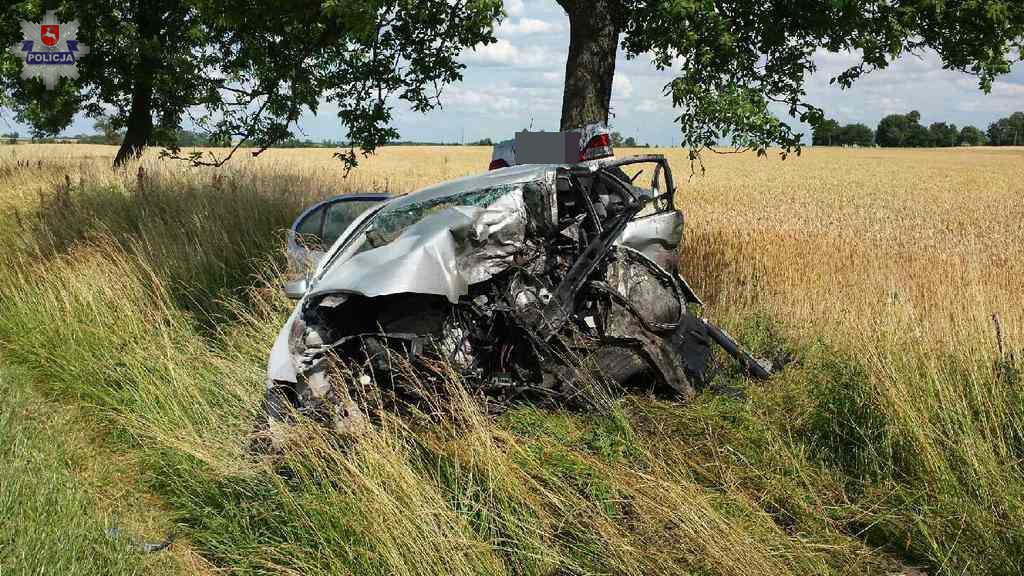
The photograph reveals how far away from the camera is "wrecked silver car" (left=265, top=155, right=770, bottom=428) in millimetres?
4750

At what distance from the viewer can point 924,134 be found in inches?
4281

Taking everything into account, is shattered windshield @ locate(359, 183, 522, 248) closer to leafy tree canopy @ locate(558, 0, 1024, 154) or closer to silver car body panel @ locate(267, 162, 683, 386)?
silver car body panel @ locate(267, 162, 683, 386)

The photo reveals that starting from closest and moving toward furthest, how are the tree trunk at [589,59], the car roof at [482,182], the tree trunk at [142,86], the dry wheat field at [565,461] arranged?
the dry wheat field at [565,461] → the car roof at [482,182] → the tree trunk at [589,59] → the tree trunk at [142,86]

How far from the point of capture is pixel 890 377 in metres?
4.84

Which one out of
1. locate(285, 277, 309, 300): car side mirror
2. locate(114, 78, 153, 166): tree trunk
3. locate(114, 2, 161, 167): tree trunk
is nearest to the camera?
locate(285, 277, 309, 300): car side mirror

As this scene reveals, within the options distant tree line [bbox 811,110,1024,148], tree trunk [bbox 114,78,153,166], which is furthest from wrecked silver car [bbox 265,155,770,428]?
distant tree line [bbox 811,110,1024,148]

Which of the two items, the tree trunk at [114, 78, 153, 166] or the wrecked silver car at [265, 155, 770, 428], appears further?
the tree trunk at [114, 78, 153, 166]

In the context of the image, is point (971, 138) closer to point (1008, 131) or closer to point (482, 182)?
point (1008, 131)

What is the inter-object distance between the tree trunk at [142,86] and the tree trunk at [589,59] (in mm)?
10753

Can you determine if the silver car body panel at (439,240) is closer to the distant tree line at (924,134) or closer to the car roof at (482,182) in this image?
the car roof at (482,182)

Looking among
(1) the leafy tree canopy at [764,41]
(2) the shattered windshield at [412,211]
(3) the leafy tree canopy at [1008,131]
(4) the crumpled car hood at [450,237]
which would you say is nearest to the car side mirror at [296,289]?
(4) the crumpled car hood at [450,237]

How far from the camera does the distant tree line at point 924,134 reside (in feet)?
337

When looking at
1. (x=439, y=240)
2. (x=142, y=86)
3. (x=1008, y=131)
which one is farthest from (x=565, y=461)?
(x=1008, y=131)

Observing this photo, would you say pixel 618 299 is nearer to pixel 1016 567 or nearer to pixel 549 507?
pixel 549 507
